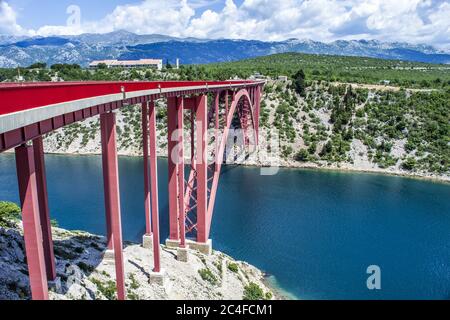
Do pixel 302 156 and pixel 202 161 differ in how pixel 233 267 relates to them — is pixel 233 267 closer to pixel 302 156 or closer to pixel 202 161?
pixel 202 161

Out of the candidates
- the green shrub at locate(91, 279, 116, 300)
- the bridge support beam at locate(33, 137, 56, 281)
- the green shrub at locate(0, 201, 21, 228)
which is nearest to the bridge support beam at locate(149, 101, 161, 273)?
the green shrub at locate(91, 279, 116, 300)

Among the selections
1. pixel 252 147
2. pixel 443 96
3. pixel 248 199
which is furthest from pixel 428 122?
pixel 248 199

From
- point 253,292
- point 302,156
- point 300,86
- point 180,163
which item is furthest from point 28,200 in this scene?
point 300,86

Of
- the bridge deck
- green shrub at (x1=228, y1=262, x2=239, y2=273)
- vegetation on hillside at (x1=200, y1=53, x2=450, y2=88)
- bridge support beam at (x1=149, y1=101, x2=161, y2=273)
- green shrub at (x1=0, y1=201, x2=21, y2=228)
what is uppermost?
vegetation on hillside at (x1=200, y1=53, x2=450, y2=88)

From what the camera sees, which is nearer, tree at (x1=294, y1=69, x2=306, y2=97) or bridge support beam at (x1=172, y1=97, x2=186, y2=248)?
bridge support beam at (x1=172, y1=97, x2=186, y2=248)

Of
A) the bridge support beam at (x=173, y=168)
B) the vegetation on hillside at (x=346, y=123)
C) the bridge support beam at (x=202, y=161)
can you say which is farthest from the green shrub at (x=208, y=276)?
the vegetation on hillside at (x=346, y=123)

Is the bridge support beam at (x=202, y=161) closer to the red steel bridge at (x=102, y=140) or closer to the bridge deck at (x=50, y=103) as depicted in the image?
the red steel bridge at (x=102, y=140)

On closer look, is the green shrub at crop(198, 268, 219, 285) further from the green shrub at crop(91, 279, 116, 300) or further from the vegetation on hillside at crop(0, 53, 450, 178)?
the vegetation on hillside at crop(0, 53, 450, 178)
